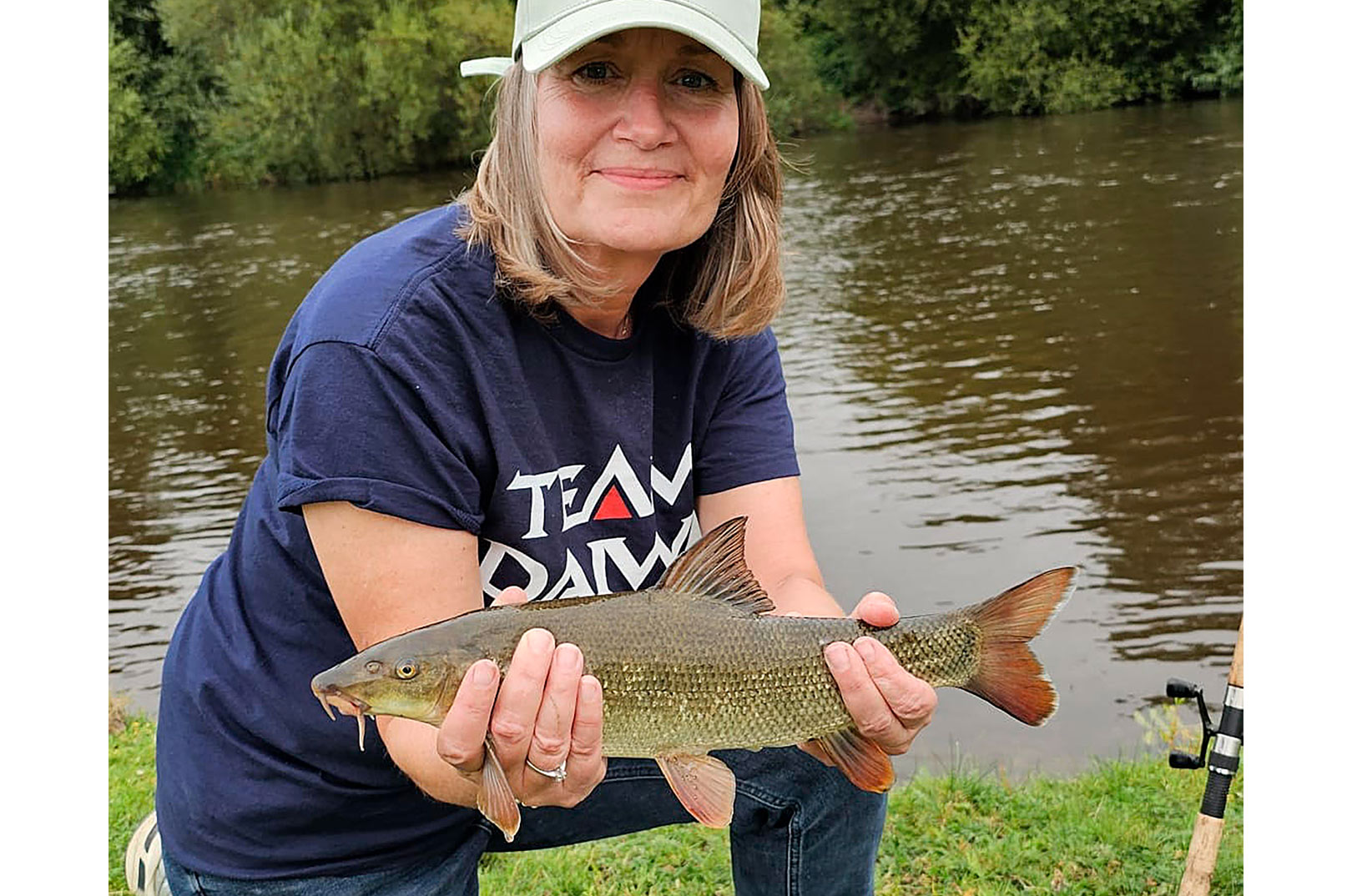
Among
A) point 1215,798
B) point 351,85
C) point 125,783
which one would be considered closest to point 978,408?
point 125,783

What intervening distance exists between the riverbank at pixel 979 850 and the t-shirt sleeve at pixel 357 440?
180 cm

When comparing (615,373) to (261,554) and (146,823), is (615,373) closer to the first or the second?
(261,554)

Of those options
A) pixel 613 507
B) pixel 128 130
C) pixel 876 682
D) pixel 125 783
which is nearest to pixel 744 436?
pixel 613 507

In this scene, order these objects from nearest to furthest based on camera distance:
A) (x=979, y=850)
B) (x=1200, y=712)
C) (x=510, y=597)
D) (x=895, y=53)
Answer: (x=510, y=597), (x=1200, y=712), (x=979, y=850), (x=895, y=53)

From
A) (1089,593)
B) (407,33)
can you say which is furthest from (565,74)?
(407,33)

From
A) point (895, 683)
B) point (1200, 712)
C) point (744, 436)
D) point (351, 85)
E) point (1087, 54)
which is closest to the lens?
point (895, 683)

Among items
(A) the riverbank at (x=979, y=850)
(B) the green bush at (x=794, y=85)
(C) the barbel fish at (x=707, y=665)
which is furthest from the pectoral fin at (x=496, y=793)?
(B) the green bush at (x=794, y=85)

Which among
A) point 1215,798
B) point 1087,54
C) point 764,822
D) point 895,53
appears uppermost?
point 895,53

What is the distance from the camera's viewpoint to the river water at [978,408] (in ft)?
23.7

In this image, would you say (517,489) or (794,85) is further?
(794,85)

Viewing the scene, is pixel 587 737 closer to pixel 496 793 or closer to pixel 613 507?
pixel 496 793

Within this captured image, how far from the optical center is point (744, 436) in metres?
2.94

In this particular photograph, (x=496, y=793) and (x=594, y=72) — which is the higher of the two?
(x=594, y=72)

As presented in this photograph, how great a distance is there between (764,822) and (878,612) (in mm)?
758
